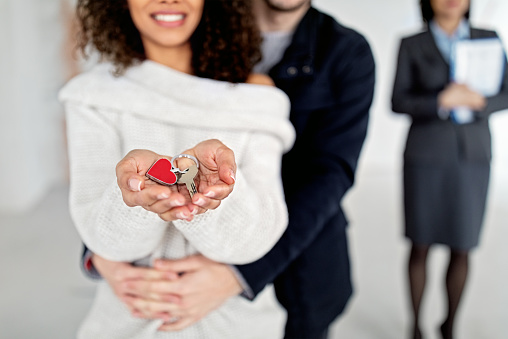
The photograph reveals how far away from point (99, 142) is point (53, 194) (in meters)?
0.16

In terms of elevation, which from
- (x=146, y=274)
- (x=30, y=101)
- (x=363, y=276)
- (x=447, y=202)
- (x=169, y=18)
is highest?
(x=169, y=18)

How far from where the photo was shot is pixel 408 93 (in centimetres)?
88

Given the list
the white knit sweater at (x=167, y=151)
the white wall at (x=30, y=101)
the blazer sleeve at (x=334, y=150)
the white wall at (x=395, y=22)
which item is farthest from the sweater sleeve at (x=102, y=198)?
the white wall at (x=395, y=22)

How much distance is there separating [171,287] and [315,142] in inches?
11.4

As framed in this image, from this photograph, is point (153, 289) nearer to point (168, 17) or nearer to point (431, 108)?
point (168, 17)

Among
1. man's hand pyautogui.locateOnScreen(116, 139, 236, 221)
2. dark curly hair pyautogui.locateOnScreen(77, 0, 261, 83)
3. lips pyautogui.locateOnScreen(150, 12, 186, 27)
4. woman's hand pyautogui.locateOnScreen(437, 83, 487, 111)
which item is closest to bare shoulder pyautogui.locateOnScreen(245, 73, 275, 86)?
dark curly hair pyautogui.locateOnScreen(77, 0, 261, 83)

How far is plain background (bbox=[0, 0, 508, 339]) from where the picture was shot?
0.65 m

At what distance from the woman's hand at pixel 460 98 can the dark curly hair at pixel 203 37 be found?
1.23 ft

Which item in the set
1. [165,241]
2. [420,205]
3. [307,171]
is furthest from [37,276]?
[420,205]

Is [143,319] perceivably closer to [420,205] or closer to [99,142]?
[99,142]

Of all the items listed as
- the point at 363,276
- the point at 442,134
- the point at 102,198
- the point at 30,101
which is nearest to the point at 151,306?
the point at 102,198

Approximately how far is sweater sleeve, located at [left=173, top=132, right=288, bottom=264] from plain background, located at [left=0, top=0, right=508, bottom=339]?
0.23 meters

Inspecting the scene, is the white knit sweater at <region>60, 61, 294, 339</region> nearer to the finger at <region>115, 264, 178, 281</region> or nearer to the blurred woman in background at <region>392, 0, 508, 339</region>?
the finger at <region>115, 264, 178, 281</region>

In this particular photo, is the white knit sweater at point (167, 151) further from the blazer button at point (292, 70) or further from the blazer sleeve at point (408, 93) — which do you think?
the blazer sleeve at point (408, 93)
